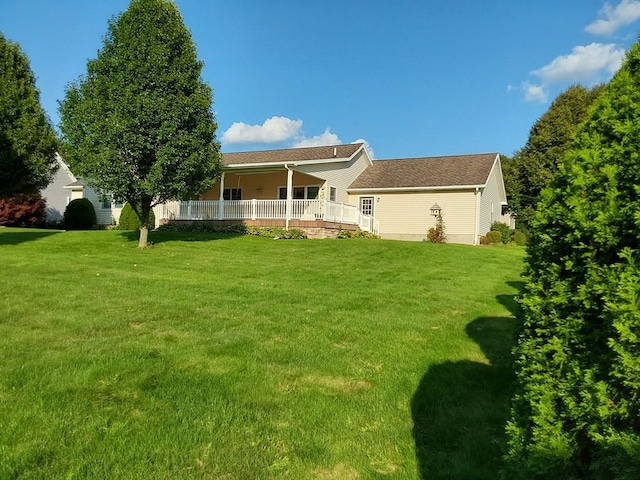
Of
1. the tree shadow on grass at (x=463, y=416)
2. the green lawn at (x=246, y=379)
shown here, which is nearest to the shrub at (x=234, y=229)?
the green lawn at (x=246, y=379)

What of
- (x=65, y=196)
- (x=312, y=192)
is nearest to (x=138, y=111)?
(x=312, y=192)

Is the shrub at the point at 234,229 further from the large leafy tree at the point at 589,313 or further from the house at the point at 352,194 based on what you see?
the large leafy tree at the point at 589,313

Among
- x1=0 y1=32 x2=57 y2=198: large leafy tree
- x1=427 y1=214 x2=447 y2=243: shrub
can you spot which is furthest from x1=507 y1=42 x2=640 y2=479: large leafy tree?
x1=427 y1=214 x2=447 y2=243: shrub

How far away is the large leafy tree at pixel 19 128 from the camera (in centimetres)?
1306

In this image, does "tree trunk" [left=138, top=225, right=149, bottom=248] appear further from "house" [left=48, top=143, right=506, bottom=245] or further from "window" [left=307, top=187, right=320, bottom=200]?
"window" [left=307, top=187, right=320, bottom=200]

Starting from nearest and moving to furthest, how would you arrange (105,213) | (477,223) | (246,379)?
(246,379)
(477,223)
(105,213)

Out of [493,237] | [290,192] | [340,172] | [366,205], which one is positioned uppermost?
[340,172]

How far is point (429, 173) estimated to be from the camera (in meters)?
24.4

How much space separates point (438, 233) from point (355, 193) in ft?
16.7

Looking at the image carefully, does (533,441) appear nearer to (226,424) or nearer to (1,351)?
(226,424)

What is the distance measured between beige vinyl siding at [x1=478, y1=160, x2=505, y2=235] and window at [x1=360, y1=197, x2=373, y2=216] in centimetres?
562

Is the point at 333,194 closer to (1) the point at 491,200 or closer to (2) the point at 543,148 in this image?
(1) the point at 491,200

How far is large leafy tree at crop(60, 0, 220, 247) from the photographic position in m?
12.4

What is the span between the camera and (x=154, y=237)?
16.5 meters
